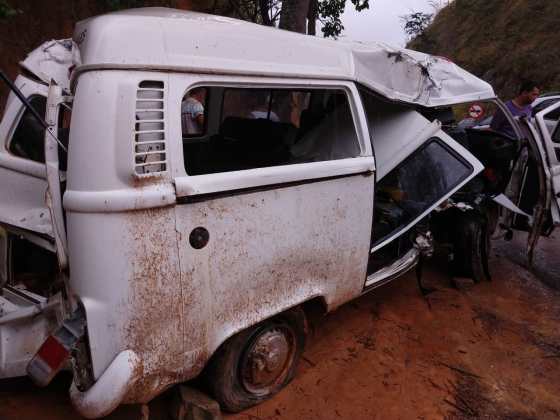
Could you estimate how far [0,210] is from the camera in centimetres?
244

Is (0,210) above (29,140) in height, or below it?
below

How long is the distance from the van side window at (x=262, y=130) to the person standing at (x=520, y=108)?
2345 mm

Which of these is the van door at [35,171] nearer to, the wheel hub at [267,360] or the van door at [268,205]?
the van door at [268,205]

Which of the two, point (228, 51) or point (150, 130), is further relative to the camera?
point (228, 51)

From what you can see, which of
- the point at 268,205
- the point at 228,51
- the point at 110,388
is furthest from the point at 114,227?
the point at 228,51

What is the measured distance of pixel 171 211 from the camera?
2.05 metres

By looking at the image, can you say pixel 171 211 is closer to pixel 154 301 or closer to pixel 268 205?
pixel 154 301

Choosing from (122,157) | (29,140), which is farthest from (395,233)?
(29,140)

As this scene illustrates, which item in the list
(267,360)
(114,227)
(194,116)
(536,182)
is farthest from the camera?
(536,182)

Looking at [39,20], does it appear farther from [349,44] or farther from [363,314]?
[363,314]

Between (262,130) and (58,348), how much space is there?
7.89 ft

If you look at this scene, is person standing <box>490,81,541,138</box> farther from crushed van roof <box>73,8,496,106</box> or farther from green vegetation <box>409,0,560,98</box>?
green vegetation <box>409,0,560,98</box>

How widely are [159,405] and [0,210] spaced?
1498 mm

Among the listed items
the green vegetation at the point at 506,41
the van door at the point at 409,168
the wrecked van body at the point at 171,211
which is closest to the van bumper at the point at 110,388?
the wrecked van body at the point at 171,211
